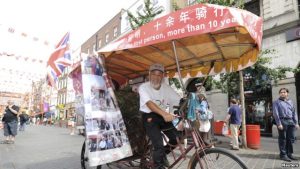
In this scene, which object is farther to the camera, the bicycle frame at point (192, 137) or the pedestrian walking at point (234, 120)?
the pedestrian walking at point (234, 120)

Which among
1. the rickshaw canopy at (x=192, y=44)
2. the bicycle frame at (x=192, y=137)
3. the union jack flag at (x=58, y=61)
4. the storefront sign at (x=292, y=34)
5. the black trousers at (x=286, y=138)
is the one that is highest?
the storefront sign at (x=292, y=34)

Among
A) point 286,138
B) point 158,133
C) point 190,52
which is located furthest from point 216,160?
point 286,138

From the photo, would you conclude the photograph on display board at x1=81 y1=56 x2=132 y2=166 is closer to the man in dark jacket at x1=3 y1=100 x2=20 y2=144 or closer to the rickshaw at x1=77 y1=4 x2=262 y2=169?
the rickshaw at x1=77 y1=4 x2=262 y2=169

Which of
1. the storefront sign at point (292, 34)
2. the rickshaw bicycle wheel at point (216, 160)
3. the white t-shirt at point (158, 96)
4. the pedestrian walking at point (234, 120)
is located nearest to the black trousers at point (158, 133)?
the white t-shirt at point (158, 96)

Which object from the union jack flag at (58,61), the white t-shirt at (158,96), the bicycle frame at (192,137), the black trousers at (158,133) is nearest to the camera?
the bicycle frame at (192,137)

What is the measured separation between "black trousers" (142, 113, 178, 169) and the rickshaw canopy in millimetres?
1042

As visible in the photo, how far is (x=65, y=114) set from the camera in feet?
185

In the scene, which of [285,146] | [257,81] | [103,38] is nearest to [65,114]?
[103,38]

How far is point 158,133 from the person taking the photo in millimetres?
4129

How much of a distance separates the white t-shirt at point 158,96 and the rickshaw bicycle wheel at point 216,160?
94 centimetres

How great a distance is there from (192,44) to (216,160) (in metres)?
1.92

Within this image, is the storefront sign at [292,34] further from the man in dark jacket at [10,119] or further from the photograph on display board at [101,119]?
the man in dark jacket at [10,119]

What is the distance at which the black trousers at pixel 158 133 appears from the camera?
405 centimetres

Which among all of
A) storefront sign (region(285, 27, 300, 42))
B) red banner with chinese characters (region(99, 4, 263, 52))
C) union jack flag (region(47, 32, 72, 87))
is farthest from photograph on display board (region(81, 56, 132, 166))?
storefront sign (region(285, 27, 300, 42))
